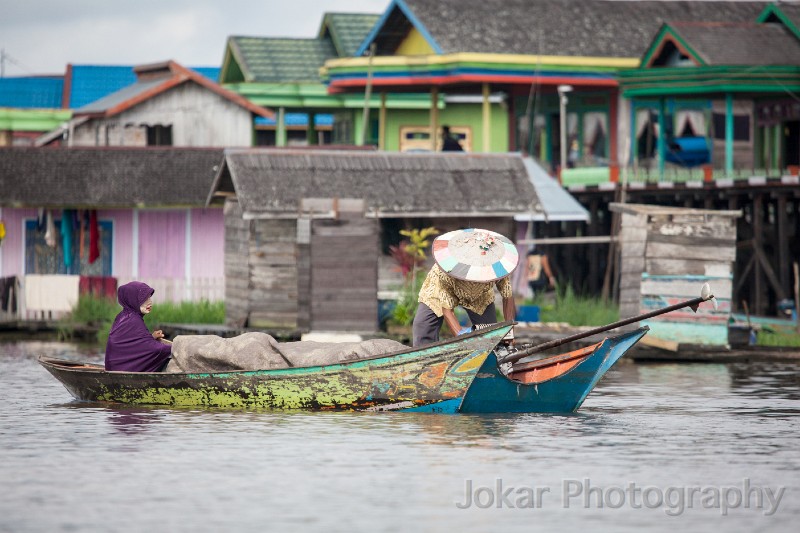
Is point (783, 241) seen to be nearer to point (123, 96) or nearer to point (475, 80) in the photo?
point (475, 80)

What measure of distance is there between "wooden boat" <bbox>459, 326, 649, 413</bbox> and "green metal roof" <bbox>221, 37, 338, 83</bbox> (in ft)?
97.8

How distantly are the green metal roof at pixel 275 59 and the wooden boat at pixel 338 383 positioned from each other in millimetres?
28702

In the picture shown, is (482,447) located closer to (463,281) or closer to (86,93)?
(463,281)

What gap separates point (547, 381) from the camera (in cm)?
1806

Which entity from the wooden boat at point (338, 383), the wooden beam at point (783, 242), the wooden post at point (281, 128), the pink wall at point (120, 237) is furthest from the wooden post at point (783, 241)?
the wooden post at point (281, 128)

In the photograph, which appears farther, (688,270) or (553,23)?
(553,23)

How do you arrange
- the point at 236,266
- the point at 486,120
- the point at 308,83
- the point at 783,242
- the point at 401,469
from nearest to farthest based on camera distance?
the point at 401,469 < the point at 236,266 < the point at 783,242 < the point at 486,120 < the point at 308,83

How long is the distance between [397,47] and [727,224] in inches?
750

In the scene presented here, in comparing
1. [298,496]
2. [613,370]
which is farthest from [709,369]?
[298,496]

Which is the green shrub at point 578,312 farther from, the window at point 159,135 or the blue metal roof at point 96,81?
the blue metal roof at point 96,81

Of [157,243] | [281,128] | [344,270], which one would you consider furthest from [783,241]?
[281,128]

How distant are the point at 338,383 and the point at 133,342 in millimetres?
2605

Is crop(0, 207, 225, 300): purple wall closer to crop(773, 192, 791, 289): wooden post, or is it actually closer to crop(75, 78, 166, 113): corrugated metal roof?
crop(75, 78, 166, 113): corrugated metal roof

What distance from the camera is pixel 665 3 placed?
45094 millimetres
